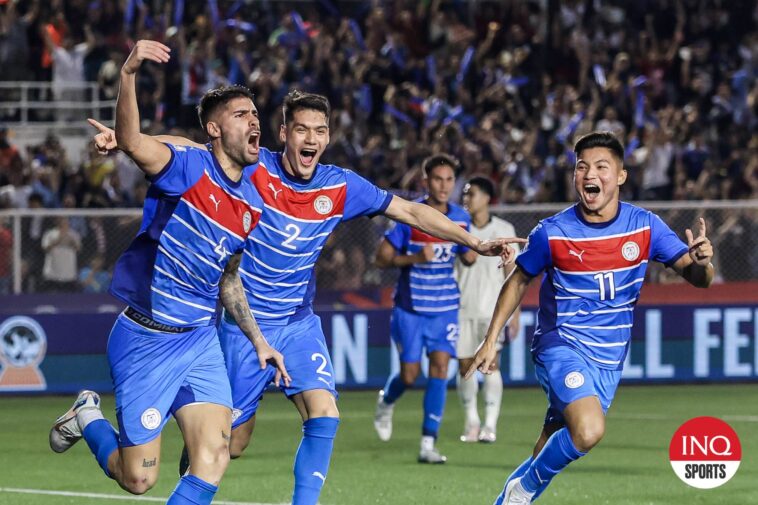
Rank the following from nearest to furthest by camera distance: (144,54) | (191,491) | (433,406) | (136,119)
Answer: (144,54) → (136,119) → (191,491) → (433,406)

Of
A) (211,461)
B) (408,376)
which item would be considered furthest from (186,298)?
(408,376)

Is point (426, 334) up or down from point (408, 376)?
up

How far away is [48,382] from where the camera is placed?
16.7 meters

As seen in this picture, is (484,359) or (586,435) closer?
(586,435)

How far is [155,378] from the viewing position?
23.5ft

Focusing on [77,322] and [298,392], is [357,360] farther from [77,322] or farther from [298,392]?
[298,392]

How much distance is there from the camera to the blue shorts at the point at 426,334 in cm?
1210

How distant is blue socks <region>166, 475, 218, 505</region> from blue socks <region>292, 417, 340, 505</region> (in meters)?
0.91

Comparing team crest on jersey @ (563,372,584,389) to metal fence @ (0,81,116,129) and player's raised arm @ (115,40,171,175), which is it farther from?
metal fence @ (0,81,116,129)

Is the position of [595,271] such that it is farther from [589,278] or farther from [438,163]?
[438,163]

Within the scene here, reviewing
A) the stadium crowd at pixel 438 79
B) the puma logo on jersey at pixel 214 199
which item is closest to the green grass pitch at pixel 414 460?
the puma logo on jersey at pixel 214 199

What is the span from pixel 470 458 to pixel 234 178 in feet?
17.6

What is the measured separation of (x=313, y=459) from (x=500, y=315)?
4.46 ft

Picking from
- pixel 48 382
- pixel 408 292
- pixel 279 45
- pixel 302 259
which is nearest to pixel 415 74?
pixel 279 45
